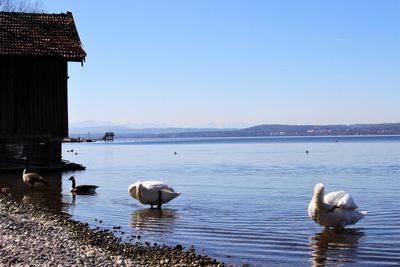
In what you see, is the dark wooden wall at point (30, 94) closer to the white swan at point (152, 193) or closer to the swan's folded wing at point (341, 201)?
the white swan at point (152, 193)

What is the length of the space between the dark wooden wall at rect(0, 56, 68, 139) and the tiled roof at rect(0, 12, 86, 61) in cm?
58

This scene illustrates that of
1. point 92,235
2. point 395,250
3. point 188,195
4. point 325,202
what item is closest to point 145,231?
point 92,235

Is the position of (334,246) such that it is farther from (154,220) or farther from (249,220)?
(154,220)

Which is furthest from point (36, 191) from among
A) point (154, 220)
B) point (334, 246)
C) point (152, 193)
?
point (334, 246)

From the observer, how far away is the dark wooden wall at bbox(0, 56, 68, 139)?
31781 mm

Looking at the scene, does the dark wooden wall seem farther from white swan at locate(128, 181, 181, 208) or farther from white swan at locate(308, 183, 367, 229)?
white swan at locate(308, 183, 367, 229)

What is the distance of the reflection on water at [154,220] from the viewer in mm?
15684

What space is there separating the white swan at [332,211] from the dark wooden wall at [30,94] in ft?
65.0

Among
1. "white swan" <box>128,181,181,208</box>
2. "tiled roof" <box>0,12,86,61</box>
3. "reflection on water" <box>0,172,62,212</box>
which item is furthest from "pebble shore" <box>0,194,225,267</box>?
"tiled roof" <box>0,12,86,61</box>

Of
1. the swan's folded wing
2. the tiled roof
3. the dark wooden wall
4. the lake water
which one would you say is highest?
the tiled roof

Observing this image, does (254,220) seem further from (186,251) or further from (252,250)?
(186,251)

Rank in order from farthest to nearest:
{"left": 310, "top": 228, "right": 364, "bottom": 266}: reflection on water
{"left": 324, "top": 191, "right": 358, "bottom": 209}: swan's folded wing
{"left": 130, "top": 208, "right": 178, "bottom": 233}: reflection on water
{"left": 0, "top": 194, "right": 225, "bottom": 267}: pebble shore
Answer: {"left": 130, "top": 208, "right": 178, "bottom": 233}: reflection on water
{"left": 324, "top": 191, "right": 358, "bottom": 209}: swan's folded wing
{"left": 310, "top": 228, "right": 364, "bottom": 266}: reflection on water
{"left": 0, "top": 194, "right": 225, "bottom": 267}: pebble shore

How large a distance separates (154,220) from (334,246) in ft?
18.7

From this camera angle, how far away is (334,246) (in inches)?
527
